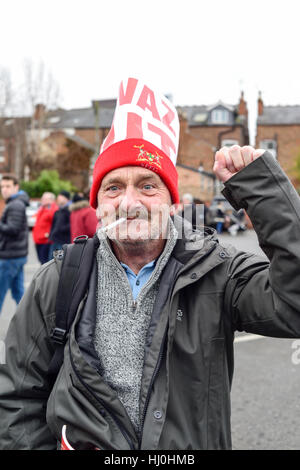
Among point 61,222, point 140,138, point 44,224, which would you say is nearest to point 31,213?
point 44,224

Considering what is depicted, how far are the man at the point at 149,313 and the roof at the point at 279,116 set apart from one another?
3614 cm

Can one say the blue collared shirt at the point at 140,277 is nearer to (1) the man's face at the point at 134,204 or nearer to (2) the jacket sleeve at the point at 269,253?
(1) the man's face at the point at 134,204

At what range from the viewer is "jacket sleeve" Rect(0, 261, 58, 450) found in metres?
1.57

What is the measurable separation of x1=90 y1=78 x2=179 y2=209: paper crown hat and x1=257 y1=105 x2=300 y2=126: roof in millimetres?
35924

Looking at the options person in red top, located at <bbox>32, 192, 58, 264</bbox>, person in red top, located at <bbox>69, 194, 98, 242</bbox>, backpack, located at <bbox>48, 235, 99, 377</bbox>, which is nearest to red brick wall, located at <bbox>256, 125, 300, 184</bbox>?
person in red top, located at <bbox>32, 192, 58, 264</bbox>

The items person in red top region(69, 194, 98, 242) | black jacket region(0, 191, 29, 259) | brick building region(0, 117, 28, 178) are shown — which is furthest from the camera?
brick building region(0, 117, 28, 178)

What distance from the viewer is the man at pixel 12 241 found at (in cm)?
577

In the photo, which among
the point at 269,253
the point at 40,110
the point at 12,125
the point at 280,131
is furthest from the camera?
the point at 12,125

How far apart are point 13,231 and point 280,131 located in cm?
3247

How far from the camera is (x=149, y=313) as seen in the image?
1590 millimetres

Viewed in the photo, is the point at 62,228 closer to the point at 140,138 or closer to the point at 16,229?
the point at 16,229

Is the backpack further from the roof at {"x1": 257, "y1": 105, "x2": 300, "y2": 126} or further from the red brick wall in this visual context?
the roof at {"x1": 257, "y1": 105, "x2": 300, "y2": 126}

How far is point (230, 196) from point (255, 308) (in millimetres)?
371

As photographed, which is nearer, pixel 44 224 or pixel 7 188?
pixel 7 188
